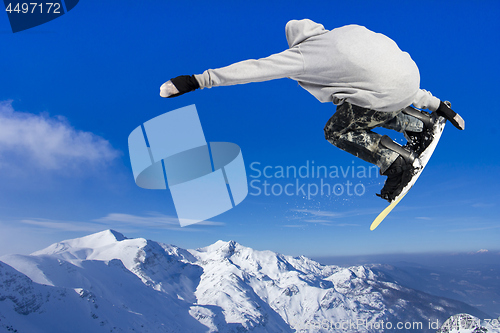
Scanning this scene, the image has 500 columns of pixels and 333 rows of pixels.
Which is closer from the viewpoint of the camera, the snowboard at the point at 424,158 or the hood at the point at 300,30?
the hood at the point at 300,30

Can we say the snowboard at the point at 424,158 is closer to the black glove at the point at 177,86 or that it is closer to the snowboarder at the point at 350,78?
the snowboarder at the point at 350,78

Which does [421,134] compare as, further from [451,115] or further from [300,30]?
[300,30]

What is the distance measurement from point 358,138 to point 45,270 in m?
219

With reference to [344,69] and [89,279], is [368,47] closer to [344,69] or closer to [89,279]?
[344,69]

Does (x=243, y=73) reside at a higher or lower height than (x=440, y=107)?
higher

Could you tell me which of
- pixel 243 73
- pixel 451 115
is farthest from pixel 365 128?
pixel 243 73

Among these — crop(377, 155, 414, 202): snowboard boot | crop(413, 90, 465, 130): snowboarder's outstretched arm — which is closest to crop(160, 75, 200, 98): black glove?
crop(377, 155, 414, 202): snowboard boot

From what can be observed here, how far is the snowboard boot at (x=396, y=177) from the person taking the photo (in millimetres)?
3359

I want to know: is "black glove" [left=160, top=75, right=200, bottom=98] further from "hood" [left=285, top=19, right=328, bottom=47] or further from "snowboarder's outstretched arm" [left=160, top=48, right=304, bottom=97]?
"hood" [left=285, top=19, right=328, bottom=47]

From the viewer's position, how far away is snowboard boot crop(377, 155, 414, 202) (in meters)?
3.36

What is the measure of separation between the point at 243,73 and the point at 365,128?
1575 mm

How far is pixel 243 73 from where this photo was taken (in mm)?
2678

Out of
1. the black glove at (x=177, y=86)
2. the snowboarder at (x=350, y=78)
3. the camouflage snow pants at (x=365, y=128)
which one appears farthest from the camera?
the camouflage snow pants at (x=365, y=128)

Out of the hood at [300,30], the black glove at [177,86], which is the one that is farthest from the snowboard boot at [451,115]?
the black glove at [177,86]
